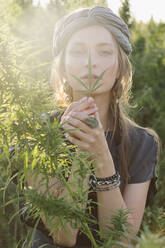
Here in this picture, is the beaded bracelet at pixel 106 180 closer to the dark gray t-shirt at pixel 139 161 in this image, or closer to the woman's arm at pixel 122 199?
the woman's arm at pixel 122 199

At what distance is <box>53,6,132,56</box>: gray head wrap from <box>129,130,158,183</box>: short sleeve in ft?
2.05

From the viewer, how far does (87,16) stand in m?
1.32

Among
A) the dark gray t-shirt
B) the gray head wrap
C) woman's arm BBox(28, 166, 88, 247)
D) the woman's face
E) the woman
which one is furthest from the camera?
the dark gray t-shirt

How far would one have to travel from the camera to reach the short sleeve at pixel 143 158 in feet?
5.19

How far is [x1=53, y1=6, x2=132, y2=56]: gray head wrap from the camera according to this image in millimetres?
1279

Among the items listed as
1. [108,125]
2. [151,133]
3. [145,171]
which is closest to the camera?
[145,171]

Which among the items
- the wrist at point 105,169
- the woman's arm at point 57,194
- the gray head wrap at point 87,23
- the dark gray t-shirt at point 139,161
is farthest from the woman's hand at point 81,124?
the dark gray t-shirt at point 139,161

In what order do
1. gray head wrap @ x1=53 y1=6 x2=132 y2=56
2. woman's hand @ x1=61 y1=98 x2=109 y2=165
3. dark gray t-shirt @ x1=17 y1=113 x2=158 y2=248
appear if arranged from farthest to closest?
dark gray t-shirt @ x1=17 y1=113 x2=158 y2=248 < gray head wrap @ x1=53 y1=6 x2=132 y2=56 < woman's hand @ x1=61 y1=98 x2=109 y2=165

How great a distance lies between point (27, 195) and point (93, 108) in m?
0.33

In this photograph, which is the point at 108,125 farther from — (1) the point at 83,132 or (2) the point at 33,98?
(2) the point at 33,98

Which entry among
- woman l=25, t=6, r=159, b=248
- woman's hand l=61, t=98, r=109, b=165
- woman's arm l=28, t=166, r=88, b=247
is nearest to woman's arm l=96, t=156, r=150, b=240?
woman l=25, t=6, r=159, b=248

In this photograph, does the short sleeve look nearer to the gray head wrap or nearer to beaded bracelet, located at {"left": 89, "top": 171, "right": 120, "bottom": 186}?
beaded bracelet, located at {"left": 89, "top": 171, "right": 120, "bottom": 186}

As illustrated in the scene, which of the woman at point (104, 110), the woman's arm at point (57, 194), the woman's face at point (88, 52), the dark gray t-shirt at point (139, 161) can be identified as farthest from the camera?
the dark gray t-shirt at point (139, 161)

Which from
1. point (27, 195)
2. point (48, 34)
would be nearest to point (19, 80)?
point (27, 195)
